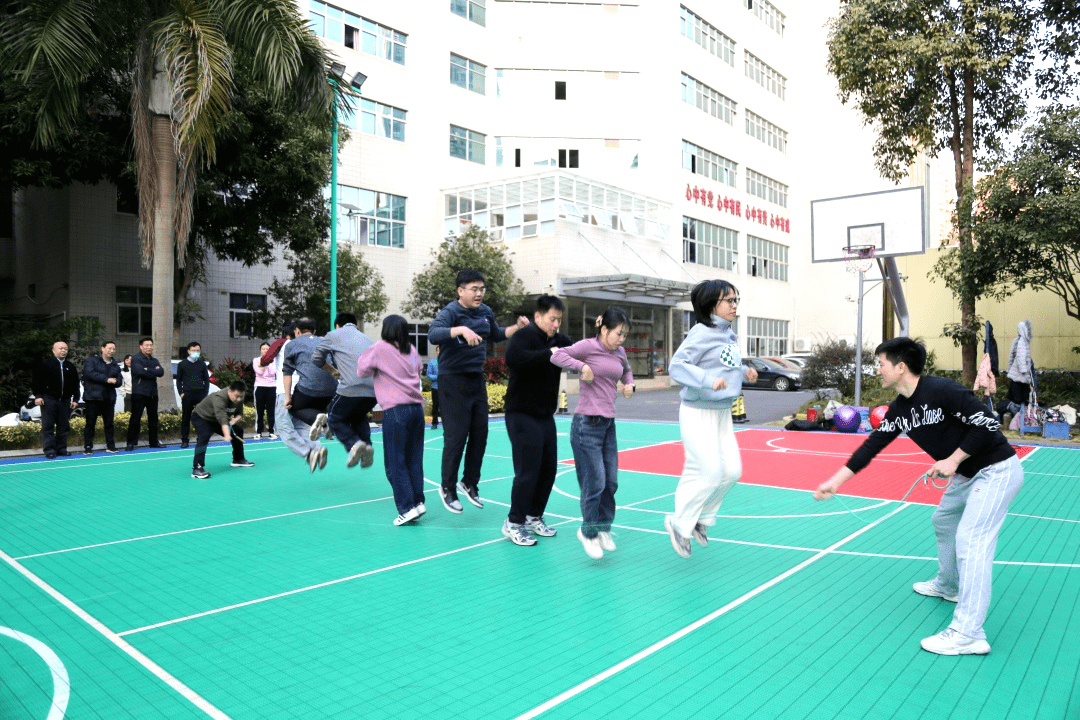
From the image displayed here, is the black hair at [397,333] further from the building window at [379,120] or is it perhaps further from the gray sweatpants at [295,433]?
the building window at [379,120]

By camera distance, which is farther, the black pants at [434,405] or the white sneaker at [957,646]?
the black pants at [434,405]

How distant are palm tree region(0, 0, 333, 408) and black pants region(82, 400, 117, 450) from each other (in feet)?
6.87

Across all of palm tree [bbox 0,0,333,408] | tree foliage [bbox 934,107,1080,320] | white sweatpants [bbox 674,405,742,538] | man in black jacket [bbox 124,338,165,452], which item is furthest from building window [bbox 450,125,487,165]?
white sweatpants [bbox 674,405,742,538]

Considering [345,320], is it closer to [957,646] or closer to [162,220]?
[957,646]

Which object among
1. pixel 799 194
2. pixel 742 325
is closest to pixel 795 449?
pixel 742 325

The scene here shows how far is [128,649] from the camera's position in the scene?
407 cm

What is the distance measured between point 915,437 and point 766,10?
158 ft

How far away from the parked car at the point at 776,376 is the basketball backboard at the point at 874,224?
482 inches

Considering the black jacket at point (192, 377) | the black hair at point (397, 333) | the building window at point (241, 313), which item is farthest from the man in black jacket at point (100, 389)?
the building window at point (241, 313)

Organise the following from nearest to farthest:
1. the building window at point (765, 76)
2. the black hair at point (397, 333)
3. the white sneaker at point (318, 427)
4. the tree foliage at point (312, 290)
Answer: the black hair at point (397, 333), the white sneaker at point (318, 427), the tree foliage at point (312, 290), the building window at point (765, 76)

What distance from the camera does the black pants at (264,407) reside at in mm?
14258

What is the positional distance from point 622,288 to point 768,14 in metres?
26.6

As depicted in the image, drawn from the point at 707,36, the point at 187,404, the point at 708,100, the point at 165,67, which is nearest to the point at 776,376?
the point at 708,100

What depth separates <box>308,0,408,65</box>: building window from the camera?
26344 millimetres
